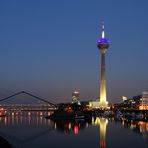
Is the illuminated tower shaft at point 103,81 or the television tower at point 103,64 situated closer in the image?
the illuminated tower shaft at point 103,81

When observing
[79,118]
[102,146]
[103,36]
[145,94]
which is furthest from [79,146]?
[103,36]

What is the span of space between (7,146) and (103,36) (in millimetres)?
171029

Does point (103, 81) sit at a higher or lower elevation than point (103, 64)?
lower

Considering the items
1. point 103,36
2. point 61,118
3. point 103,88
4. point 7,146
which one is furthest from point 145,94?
point 7,146

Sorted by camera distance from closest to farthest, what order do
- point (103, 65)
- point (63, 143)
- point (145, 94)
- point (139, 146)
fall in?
point (139, 146), point (63, 143), point (145, 94), point (103, 65)

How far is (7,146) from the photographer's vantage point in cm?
3123

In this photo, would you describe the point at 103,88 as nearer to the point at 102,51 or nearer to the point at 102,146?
the point at 102,51

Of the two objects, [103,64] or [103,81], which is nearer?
[103,81]

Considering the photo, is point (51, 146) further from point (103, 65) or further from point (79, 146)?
point (103, 65)

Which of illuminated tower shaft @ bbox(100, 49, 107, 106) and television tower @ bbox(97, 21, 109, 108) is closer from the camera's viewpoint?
illuminated tower shaft @ bbox(100, 49, 107, 106)

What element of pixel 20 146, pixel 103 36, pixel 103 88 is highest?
pixel 103 36

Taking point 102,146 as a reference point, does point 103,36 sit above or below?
above

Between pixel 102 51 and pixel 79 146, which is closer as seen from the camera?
pixel 79 146

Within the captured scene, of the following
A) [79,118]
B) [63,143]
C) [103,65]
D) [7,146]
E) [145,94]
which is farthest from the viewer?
[103,65]
